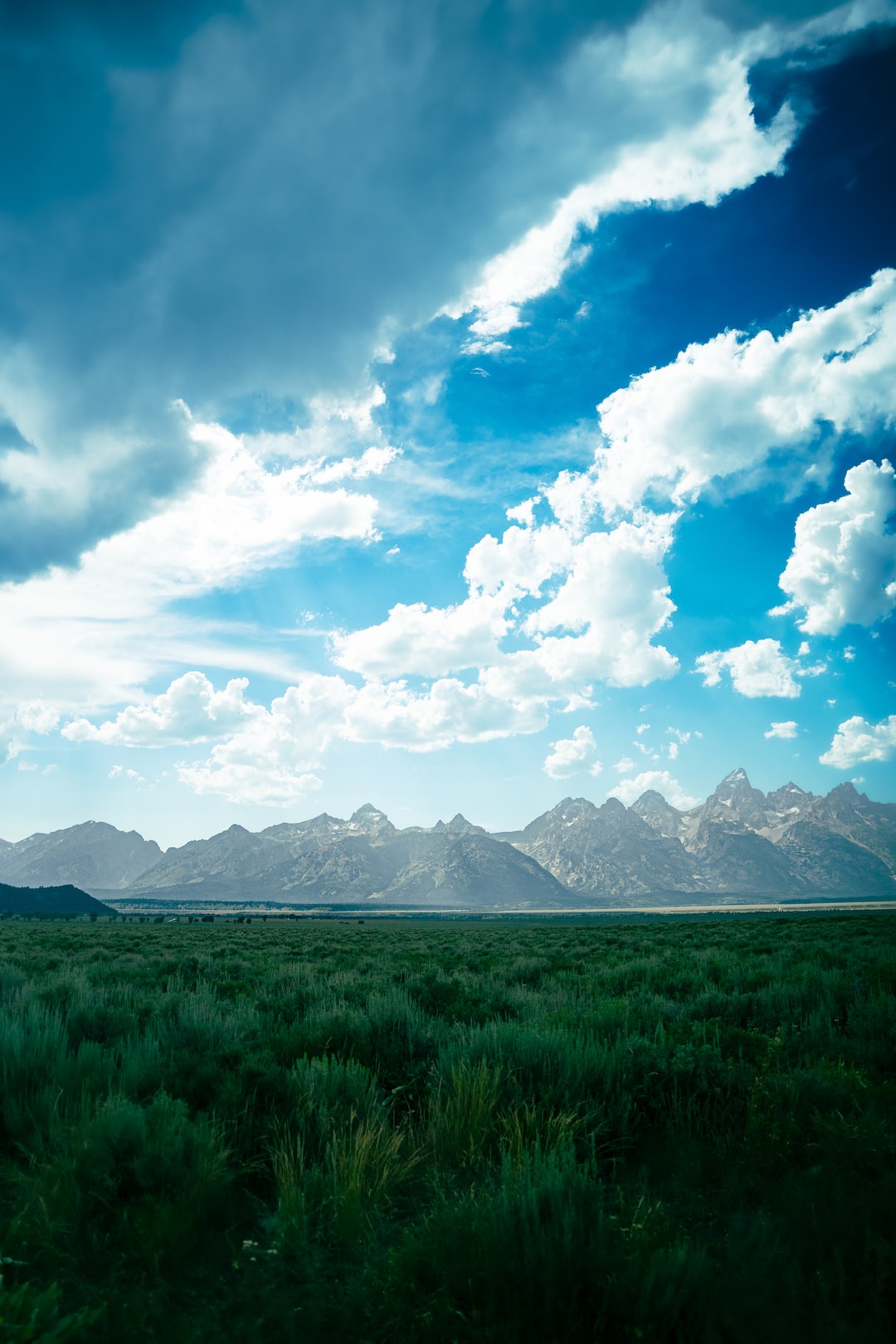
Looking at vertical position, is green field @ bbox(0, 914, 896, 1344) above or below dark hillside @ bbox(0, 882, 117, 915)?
above

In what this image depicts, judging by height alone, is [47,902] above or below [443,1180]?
below

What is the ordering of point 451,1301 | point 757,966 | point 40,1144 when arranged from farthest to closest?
point 757,966, point 40,1144, point 451,1301

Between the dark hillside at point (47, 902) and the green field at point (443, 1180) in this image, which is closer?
the green field at point (443, 1180)

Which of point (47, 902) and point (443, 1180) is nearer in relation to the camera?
point (443, 1180)

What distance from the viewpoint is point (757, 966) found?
15086 millimetres

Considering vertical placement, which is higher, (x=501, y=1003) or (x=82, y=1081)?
(x=82, y=1081)

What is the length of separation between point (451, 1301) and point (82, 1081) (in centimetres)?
425

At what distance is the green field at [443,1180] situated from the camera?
2.93m

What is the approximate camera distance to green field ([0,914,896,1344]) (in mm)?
2926

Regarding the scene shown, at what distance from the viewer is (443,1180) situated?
4.30 m

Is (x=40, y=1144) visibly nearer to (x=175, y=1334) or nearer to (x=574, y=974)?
(x=175, y=1334)

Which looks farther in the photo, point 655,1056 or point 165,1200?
point 655,1056

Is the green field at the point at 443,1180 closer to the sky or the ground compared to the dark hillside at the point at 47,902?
closer to the sky

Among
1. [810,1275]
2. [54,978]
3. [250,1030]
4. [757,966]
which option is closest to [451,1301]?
[810,1275]
